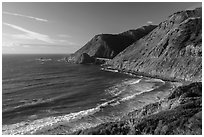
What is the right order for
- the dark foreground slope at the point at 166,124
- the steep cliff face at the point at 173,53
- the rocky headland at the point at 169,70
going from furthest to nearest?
1. the steep cliff face at the point at 173,53
2. the rocky headland at the point at 169,70
3. the dark foreground slope at the point at 166,124

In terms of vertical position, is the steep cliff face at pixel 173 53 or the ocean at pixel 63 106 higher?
the steep cliff face at pixel 173 53

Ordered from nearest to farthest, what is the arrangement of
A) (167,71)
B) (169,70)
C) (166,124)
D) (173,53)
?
(166,124) < (169,70) < (167,71) < (173,53)

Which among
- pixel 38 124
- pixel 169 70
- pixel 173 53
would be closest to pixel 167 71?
pixel 169 70

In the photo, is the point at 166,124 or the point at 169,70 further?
the point at 169,70

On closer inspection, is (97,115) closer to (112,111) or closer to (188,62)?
(112,111)

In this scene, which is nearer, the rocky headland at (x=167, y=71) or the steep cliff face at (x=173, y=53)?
the rocky headland at (x=167, y=71)

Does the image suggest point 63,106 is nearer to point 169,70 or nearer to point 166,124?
point 166,124

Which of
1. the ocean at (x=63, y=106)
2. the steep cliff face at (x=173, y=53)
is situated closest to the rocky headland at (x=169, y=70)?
the steep cliff face at (x=173, y=53)

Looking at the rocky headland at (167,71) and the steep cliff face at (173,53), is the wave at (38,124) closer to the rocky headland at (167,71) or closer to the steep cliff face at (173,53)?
the rocky headland at (167,71)
